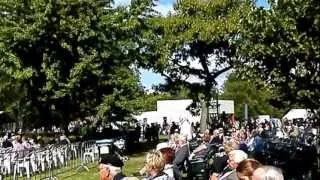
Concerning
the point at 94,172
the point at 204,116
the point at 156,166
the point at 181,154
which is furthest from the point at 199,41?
the point at 156,166

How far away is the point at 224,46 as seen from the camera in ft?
145

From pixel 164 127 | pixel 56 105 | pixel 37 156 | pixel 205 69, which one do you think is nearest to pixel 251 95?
pixel 164 127

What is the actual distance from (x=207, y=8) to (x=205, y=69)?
449 cm

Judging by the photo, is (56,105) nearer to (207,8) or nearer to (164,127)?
(207,8)

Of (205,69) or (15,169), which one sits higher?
(205,69)

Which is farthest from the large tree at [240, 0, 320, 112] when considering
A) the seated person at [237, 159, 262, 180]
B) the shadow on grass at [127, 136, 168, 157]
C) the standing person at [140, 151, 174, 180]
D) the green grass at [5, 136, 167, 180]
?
the shadow on grass at [127, 136, 168, 157]

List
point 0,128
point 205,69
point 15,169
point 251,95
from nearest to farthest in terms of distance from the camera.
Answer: point 15,169 → point 205,69 → point 0,128 → point 251,95

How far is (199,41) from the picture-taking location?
142 feet

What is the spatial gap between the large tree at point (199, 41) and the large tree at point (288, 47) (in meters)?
22.0

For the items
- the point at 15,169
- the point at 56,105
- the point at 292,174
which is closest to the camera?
the point at 292,174

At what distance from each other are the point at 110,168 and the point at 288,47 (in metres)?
8.74

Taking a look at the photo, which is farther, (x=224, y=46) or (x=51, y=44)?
(x=224, y=46)

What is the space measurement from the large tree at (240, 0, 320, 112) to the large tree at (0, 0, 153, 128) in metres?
19.6

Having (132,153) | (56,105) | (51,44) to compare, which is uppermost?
(51,44)
